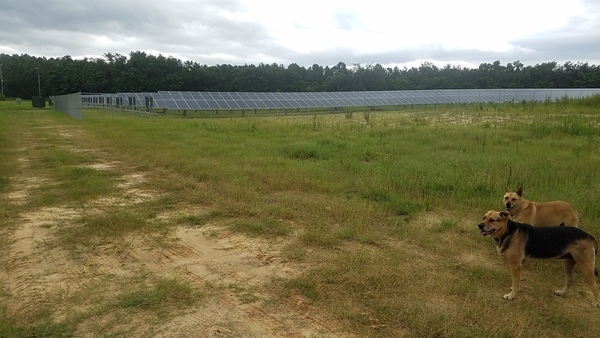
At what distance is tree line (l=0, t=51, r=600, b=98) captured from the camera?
5809cm

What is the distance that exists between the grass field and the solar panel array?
22118 millimetres

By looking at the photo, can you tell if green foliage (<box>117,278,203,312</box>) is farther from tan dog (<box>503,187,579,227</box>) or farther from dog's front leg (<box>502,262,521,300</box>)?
tan dog (<box>503,187,579,227</box>)

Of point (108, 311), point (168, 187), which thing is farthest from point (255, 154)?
point (108, 311)

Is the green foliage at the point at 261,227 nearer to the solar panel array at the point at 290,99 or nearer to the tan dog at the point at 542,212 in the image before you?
the tan dog at the point at 542,212

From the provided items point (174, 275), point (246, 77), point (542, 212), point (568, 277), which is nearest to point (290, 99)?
point (246, 77)

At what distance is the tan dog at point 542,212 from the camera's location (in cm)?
443

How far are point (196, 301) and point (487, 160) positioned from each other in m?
7.21

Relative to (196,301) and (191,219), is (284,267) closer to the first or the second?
(196,301)

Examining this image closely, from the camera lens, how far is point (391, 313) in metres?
3.13

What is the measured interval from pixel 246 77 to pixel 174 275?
62779mm

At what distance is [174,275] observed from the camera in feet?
12.6

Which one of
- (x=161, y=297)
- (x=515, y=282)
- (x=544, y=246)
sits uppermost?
(x=544, y=246)

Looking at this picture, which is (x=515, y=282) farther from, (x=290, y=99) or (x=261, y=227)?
(x=290, y=99)

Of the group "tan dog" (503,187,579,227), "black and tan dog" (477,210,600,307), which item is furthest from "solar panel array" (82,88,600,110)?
"black and tan dog" (477,210,600,307)
